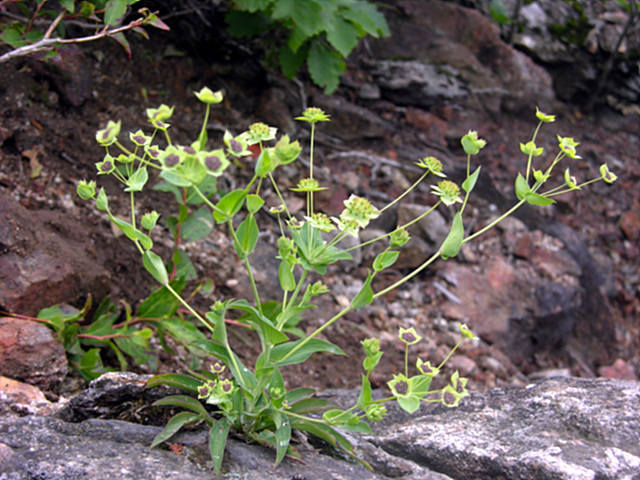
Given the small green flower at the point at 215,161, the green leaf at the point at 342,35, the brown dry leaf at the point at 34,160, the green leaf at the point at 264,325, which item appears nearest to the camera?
the small green flower at the point at 215,161

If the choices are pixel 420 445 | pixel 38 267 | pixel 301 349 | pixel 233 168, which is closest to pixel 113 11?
pixel 38 267

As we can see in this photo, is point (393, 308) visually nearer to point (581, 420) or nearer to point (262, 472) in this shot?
point (581, 420)

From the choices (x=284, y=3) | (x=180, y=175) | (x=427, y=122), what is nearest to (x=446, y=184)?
(x=180, y=175)

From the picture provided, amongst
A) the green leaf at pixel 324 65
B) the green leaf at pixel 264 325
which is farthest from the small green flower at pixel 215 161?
the green leaf at pixel 324 65

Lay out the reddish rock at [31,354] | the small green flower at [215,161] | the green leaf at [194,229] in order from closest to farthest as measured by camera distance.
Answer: the small green flower at [215,161]
the reddish rock at [31,354]
the green leaf at [194,229]

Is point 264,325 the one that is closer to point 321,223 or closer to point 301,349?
point 301,349

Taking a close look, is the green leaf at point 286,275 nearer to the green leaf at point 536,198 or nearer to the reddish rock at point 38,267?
the green leaf at point 536,198
